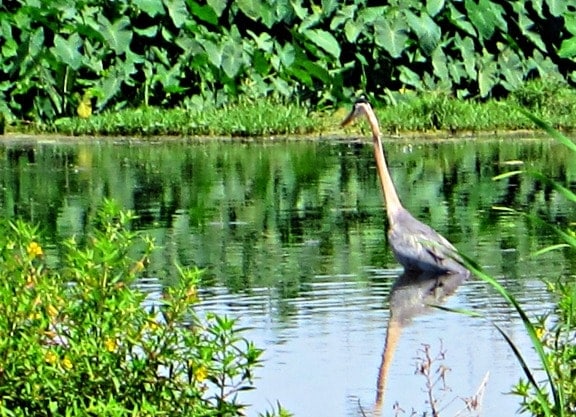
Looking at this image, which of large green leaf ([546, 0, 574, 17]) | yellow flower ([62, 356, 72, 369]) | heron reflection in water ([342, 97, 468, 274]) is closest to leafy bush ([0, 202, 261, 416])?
yellow flower ([62, 356, 72, 369])

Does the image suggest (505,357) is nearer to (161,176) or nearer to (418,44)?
(161,176)

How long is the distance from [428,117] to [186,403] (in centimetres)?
1317

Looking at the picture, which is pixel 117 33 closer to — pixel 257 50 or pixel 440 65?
pixel 257 50

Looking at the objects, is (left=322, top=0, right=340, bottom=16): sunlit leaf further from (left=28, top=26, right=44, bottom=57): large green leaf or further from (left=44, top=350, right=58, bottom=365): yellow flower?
(left=44, top=350, right=58, bottom=365): yellow flower

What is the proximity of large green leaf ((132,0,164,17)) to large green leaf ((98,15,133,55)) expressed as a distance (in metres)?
0.20

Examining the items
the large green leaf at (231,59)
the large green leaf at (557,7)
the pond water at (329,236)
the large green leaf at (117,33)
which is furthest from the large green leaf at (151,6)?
the large green leaf at (557,7)

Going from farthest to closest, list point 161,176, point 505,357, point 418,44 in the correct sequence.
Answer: point 418,44, point 161,176, point 505,357

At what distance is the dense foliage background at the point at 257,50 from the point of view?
18281mm

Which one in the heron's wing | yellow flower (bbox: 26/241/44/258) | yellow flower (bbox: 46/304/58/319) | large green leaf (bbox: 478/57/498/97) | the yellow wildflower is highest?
large green leaf (bbox: 478/57/498/97)

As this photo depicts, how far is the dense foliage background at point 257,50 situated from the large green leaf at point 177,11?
0.06 ft

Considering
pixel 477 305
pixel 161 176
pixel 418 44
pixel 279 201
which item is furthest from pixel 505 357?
pixel 418 44

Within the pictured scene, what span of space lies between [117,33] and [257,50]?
1498 mm

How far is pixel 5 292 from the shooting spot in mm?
5113

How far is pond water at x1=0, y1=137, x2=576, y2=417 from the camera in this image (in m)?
6.96
